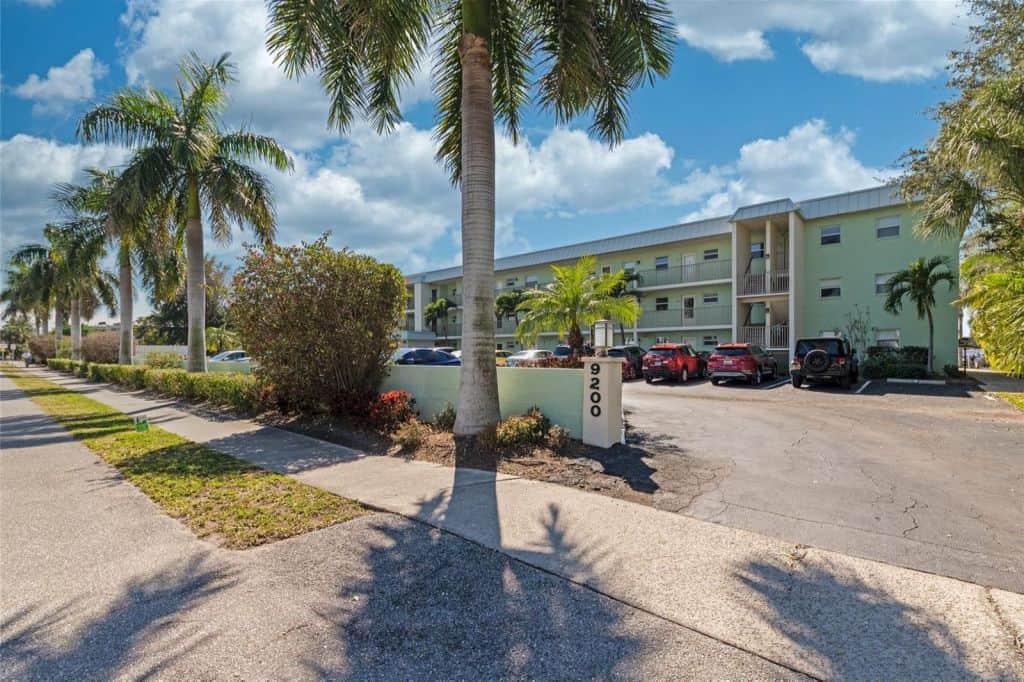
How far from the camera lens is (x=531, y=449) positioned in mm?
7457

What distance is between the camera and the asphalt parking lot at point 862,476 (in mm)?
4320

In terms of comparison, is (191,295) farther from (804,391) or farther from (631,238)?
(631,238)

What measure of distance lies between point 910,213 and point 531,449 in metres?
23.8

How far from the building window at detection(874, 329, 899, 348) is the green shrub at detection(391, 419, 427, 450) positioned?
2308cm

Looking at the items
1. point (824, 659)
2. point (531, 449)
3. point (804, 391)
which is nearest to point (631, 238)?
point (804, 391)

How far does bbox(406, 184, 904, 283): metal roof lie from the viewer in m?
23.0

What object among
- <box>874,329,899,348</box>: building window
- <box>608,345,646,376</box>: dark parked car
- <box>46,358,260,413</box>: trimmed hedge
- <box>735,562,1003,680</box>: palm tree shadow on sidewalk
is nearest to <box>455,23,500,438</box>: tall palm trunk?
<box>735,562,1003,680</box>: palm tree shadow on sidewalk

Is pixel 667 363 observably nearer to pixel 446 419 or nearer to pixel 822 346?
pixel 822 346

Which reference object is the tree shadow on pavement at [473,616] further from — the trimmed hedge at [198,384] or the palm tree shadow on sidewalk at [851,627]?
the trimmed hedge at [198,384]

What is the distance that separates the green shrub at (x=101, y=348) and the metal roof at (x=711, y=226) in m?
25.2

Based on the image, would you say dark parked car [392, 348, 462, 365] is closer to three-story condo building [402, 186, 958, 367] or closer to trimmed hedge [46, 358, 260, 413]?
trimmed hedge [46, 358, 260, 413]

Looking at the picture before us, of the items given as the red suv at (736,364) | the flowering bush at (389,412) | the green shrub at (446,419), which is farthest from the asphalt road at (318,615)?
the red suv at (736,364)

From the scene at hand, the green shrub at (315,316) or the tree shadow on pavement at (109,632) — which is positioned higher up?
the green shrub at (315,316)

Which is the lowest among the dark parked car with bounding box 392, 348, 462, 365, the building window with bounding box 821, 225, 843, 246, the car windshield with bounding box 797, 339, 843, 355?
the dark parked car with bounding box 392, 348, 462, 365
